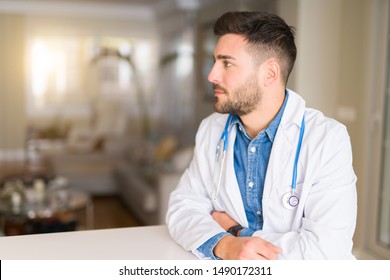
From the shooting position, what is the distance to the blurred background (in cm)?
377

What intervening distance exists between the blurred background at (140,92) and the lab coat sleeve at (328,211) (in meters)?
1.69

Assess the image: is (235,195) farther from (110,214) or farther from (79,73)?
(79,73)

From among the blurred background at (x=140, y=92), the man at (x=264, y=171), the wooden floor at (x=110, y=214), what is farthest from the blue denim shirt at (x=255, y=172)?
the wooden floor at (x=110, y=214)

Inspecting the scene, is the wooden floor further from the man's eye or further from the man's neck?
the man's eye

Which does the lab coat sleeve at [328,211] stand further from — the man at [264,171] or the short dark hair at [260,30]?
the short dark hair at [260,30]

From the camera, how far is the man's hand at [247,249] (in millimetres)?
1390

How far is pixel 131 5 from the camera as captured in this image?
384 inches

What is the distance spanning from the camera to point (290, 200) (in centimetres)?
151

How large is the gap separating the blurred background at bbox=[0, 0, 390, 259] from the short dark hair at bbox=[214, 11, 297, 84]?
1.60 meters

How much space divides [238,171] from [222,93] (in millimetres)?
252

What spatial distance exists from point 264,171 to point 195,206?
0.25m

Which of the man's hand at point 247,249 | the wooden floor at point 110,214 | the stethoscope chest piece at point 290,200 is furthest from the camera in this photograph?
the wooden floor at point 110,214
